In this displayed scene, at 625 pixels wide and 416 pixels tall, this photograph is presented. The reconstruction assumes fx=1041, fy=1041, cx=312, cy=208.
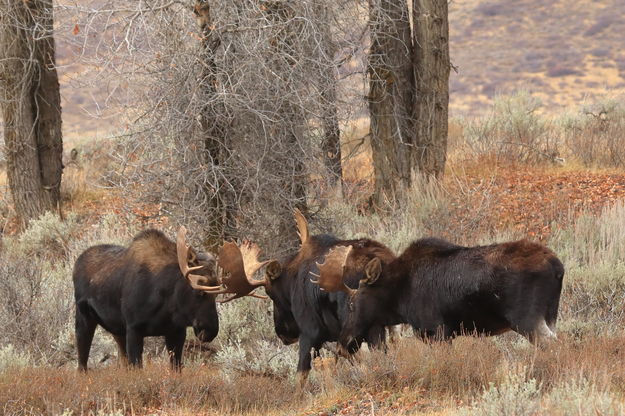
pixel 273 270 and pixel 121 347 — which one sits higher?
pixel 273 270

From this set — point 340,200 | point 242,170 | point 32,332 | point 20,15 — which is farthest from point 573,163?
point 32,332

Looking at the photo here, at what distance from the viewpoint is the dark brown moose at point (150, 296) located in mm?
9766

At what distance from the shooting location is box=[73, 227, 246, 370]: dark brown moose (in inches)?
384

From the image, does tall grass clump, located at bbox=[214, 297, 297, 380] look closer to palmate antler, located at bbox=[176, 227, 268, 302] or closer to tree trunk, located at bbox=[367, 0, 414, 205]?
palmate antler, located at bbox=[176, 227, 268, 302]

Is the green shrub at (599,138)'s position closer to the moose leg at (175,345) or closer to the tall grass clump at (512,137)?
the tall grass clump at (512,137)

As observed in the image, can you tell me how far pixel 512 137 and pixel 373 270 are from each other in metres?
Result: 12.3

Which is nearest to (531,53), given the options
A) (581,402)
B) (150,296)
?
(150,296)

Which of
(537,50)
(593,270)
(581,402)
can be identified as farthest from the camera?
(537,50)

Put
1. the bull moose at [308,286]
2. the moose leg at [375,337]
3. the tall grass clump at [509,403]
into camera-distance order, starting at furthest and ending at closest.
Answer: the bull moose at [308,286]
the moose leg at [375,337]
the tall grass clump at [509,403]

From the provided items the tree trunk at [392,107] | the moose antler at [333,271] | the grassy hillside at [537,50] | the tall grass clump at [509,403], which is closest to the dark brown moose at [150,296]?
the moose antler at [333,271]

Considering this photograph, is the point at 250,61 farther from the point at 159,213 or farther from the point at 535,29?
the point at 535,29

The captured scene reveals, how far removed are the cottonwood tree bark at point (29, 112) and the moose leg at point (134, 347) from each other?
959cm

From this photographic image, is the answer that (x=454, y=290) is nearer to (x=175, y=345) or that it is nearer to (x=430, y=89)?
(x=175, y=345)

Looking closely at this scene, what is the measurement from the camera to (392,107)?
705 inches
